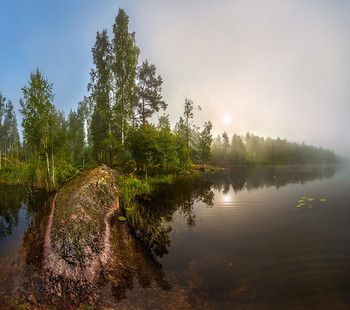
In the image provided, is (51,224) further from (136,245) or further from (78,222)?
(136,245)

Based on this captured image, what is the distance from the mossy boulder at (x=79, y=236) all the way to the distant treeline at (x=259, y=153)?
7480cm

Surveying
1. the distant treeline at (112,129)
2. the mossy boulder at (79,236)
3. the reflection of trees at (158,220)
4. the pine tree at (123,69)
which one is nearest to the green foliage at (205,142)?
the distant treeline at (112,129)

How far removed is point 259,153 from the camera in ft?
377

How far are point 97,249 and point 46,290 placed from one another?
134cm

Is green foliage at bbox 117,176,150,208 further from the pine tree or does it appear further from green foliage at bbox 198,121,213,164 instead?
green foliage at bbox 198,121,213,164

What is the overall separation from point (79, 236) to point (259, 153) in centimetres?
12741

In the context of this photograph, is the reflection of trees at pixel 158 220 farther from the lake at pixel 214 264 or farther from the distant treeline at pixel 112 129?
the distant treeline at pixel 112 129

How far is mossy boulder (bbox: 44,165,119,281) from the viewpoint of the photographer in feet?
12.0

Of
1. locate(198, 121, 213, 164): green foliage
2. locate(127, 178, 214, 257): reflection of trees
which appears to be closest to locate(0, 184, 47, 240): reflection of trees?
locate(127, 178, 214, 257): reflection of trees

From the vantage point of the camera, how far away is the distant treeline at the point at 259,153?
88350 mm

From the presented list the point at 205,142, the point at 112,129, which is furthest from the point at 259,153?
the point at 112,129

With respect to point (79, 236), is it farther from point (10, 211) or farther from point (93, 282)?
point (10, 211)

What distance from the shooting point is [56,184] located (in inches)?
519

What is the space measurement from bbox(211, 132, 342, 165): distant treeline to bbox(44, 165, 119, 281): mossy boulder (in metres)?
74.8
